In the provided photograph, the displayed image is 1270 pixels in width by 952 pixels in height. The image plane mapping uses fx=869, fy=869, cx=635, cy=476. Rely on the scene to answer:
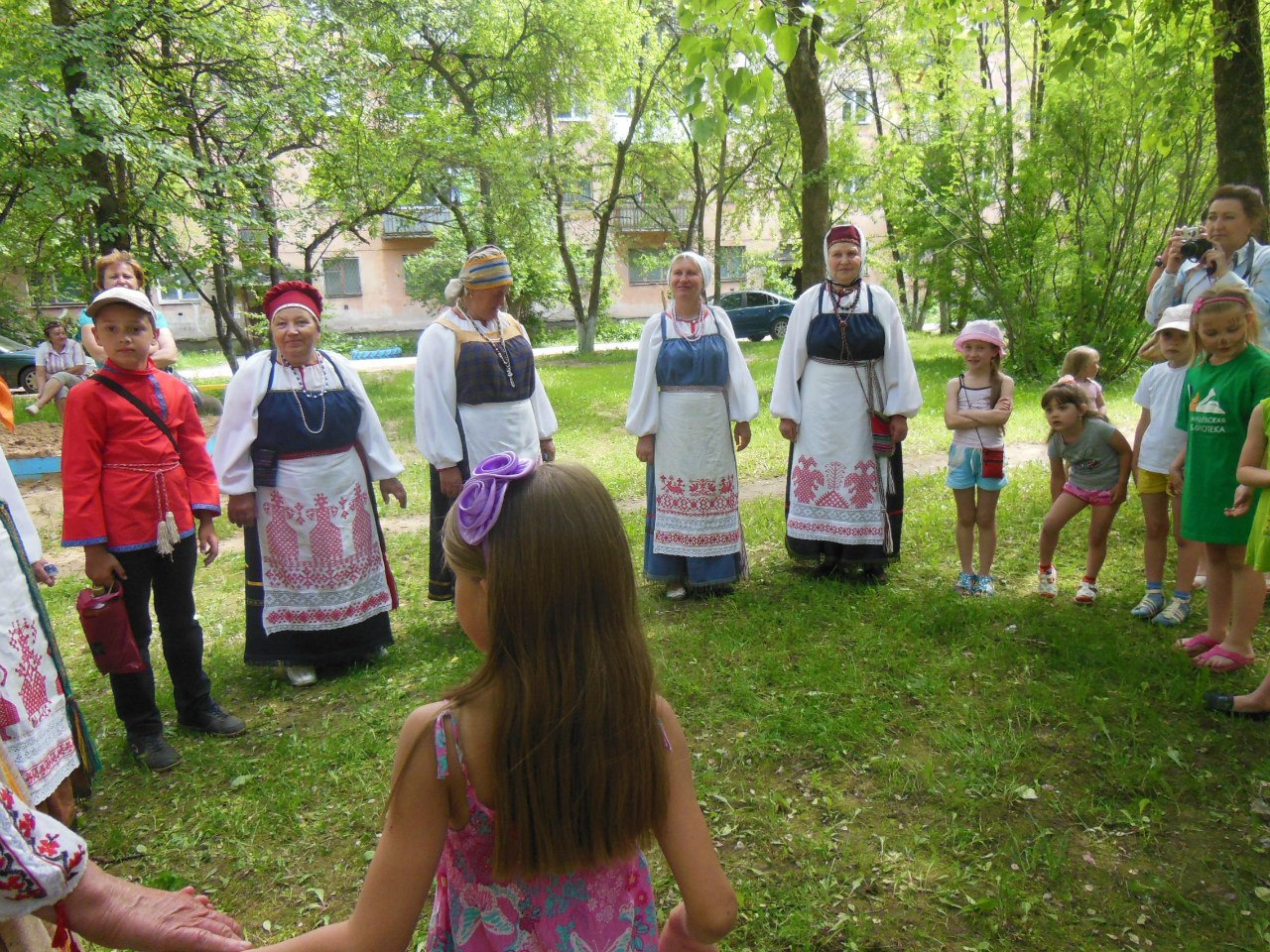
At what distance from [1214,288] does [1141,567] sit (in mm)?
2347

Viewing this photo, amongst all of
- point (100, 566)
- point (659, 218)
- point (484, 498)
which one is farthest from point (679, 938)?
point (659, 218)

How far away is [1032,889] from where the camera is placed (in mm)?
2791

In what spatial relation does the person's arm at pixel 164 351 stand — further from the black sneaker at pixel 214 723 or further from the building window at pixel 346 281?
the building window at pixel 346 281

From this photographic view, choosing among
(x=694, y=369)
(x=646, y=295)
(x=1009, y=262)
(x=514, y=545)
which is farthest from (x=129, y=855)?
(x=646, y=295)

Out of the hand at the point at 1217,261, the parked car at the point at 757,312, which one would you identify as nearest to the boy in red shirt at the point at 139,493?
the hand at the point at 1217,261

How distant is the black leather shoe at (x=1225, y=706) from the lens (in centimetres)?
362

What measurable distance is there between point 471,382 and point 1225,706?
387 centimetres

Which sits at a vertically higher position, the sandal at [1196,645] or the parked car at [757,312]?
Result: the parked car at [757,312]

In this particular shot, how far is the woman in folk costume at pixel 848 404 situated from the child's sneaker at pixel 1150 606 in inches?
52.8

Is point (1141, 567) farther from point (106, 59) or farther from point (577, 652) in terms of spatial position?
point (106, 59)

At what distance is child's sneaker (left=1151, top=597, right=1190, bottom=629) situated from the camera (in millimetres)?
4602

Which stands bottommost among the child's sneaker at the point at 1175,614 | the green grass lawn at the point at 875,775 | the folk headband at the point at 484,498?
the green grass lawn at the point at 875,775

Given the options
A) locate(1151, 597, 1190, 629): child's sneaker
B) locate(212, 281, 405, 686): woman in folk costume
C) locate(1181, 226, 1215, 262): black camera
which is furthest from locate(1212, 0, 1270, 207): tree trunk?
locate(212, 281, 405, 686): woman in folk costume

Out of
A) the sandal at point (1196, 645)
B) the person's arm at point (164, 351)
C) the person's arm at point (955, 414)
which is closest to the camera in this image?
the sandal at point (1196, 645)
